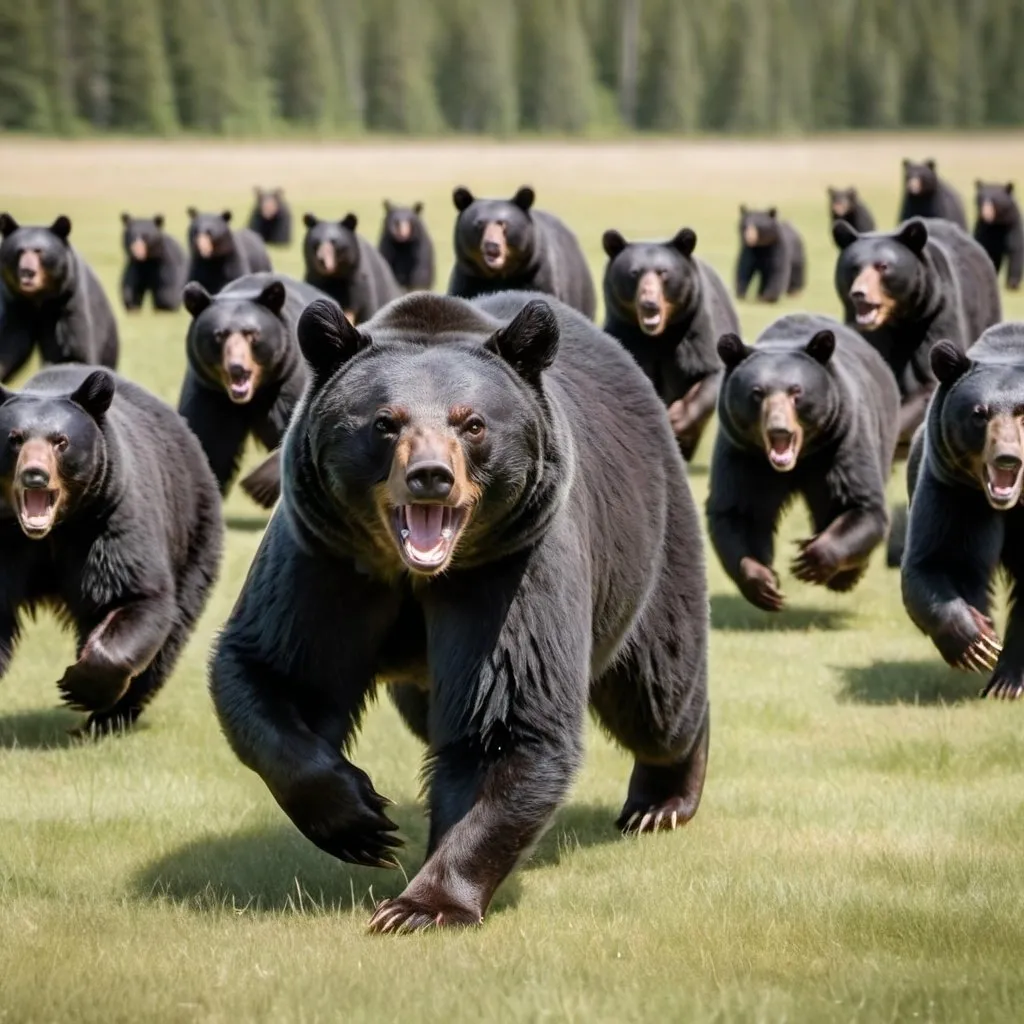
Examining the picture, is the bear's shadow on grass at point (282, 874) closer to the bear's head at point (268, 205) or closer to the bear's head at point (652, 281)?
the bear's head at point (652, 281)

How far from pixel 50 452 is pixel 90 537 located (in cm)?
41

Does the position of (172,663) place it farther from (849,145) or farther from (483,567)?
(849,145)

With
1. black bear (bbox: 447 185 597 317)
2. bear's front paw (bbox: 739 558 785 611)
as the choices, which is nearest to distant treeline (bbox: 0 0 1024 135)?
black bear (bbox: 447 185 597 317)

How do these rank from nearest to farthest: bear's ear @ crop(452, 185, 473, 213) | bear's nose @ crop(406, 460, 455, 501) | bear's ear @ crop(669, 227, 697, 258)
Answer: bear's nose @ crop(406, 460, 455, 501) < bear's ear @ crop(669, 227, 697, 258) < bear's ear @ crop(452, 185, 473, 213)

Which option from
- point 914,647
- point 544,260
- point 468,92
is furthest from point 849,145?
point 914,647

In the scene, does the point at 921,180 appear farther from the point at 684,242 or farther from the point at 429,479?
the point at 429,479

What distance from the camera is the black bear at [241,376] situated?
1141 cm

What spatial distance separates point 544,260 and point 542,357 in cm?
1057

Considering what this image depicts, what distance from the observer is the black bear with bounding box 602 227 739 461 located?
42.9 ft

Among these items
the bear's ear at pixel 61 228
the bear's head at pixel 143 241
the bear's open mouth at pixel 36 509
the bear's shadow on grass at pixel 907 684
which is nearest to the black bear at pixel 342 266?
the bear's ear at pixel 61 228

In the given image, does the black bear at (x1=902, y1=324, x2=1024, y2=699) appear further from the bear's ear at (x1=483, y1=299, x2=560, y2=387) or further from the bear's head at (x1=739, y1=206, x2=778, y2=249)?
the bear's head at (x1=739, y1=206, x2=778, y2=249)

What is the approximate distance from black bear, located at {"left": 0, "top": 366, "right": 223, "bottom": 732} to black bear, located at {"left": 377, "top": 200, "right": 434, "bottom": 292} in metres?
18.3

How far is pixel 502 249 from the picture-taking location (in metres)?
14.4

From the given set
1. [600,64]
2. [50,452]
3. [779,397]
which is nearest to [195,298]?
[779,397]
